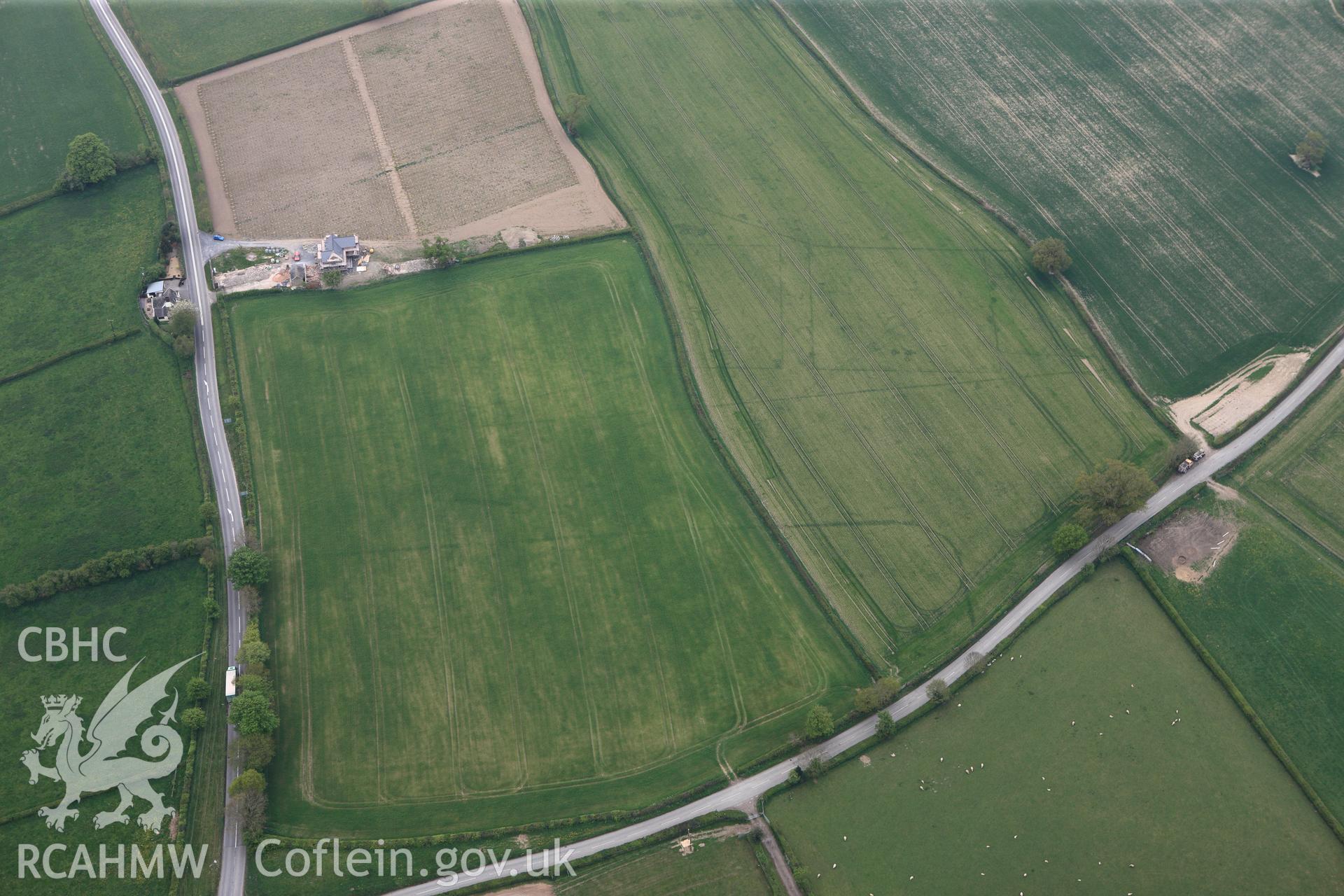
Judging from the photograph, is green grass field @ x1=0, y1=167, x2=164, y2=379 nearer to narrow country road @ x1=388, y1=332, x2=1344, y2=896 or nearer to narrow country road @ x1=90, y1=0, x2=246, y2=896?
narrow country road @ x1=90, y1=0, x2=246, y2=896

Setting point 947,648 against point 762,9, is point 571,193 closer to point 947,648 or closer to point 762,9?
point 762,9

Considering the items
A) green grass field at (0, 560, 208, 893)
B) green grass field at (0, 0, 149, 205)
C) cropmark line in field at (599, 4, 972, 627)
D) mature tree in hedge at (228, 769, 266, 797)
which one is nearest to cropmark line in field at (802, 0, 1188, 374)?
cropmark line in field at (599, 4, 972, 627)

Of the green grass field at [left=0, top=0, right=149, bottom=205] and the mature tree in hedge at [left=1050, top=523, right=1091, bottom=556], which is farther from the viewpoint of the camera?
the green grass field at [left=0, top=0, right=149, bottom=205]

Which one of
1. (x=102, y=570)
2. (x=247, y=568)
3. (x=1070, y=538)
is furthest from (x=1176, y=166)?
(x=102, y=570)

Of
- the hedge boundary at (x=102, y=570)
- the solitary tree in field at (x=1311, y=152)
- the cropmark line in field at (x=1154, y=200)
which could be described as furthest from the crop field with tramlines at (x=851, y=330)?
the hedge boundary at (x=102, y=570)

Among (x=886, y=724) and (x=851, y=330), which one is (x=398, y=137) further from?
(x=886, y=724)

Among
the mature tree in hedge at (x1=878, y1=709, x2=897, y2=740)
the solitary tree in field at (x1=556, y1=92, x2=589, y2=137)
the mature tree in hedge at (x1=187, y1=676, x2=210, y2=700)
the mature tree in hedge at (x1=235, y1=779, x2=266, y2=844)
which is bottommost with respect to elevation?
the mature tree in hedge at (x1=878, y1=709, x2=897, y2=740)
